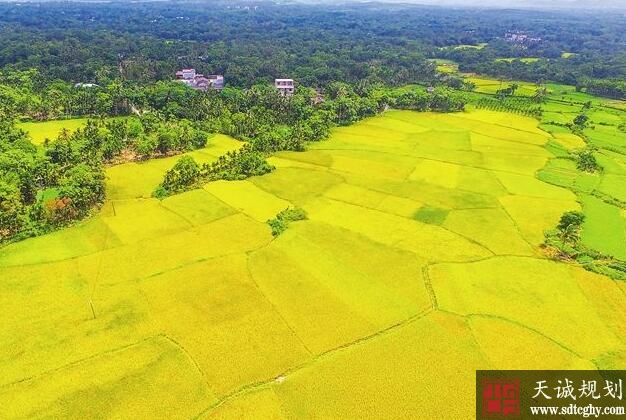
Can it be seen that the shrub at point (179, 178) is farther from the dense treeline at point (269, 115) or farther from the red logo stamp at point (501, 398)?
the red logo stamp at point (501, 398)

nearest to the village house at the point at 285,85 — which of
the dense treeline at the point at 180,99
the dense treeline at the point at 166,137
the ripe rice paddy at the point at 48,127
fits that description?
the dense treeline at the point at 180,99

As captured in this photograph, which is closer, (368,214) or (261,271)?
(261,271)

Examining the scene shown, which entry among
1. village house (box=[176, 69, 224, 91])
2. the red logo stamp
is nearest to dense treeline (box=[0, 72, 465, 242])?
village house (box=[176, 69, 224, 91])

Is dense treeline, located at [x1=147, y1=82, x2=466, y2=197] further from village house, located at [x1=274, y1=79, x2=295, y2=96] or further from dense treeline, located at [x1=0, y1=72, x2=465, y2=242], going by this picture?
village house, located at [x1=274, y1=79, x2=295, y2=96]

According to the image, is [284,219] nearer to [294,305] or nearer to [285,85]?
[294,305]

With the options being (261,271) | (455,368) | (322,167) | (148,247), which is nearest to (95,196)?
(148,247)

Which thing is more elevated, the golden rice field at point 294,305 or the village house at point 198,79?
the golden rice field at point 294,305

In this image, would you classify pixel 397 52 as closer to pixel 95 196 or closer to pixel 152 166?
pixel 152 166
